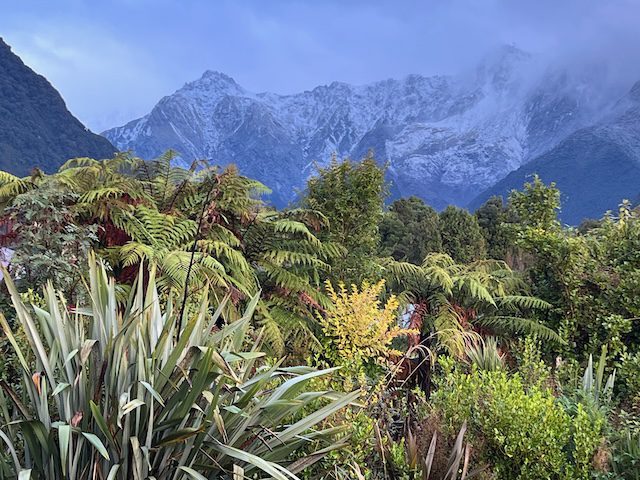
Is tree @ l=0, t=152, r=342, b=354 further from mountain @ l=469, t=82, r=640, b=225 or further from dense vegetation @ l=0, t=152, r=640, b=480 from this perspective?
mountain @ l=469, t=82, r=640, b=225

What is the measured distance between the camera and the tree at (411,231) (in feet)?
53.0

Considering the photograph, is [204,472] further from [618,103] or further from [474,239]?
[618,103]

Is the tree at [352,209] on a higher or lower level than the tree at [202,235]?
higher

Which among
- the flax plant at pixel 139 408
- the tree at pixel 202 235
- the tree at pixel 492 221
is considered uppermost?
the tree at pixel 492 221

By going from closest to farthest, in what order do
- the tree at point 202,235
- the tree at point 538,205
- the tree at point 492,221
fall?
the tree at point 202,235
the tree at point 538,205
the tree at point 492,221

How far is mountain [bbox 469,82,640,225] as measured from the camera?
2945 inches

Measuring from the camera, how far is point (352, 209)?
4.25 metres

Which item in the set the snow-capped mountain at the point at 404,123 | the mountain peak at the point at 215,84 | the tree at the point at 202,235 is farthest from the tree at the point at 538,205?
the mountain peak at the point at 215,84

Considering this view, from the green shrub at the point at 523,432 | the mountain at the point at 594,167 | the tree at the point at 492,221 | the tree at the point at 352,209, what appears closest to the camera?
the green shrub at the point at 523,432

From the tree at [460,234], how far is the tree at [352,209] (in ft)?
37.7

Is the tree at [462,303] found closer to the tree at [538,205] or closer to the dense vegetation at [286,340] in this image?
the dense vegetation at [286,340]

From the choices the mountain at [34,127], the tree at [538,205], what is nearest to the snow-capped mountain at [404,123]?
the mountain at [34,127]

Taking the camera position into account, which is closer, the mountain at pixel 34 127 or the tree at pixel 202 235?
the tree at pixel 202 235

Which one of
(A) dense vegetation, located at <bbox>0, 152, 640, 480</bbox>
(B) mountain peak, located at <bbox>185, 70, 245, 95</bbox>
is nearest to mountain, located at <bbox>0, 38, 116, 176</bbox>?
(A) dense vegetation, located at <bbox>0, 152, 640, 480</bbox>
